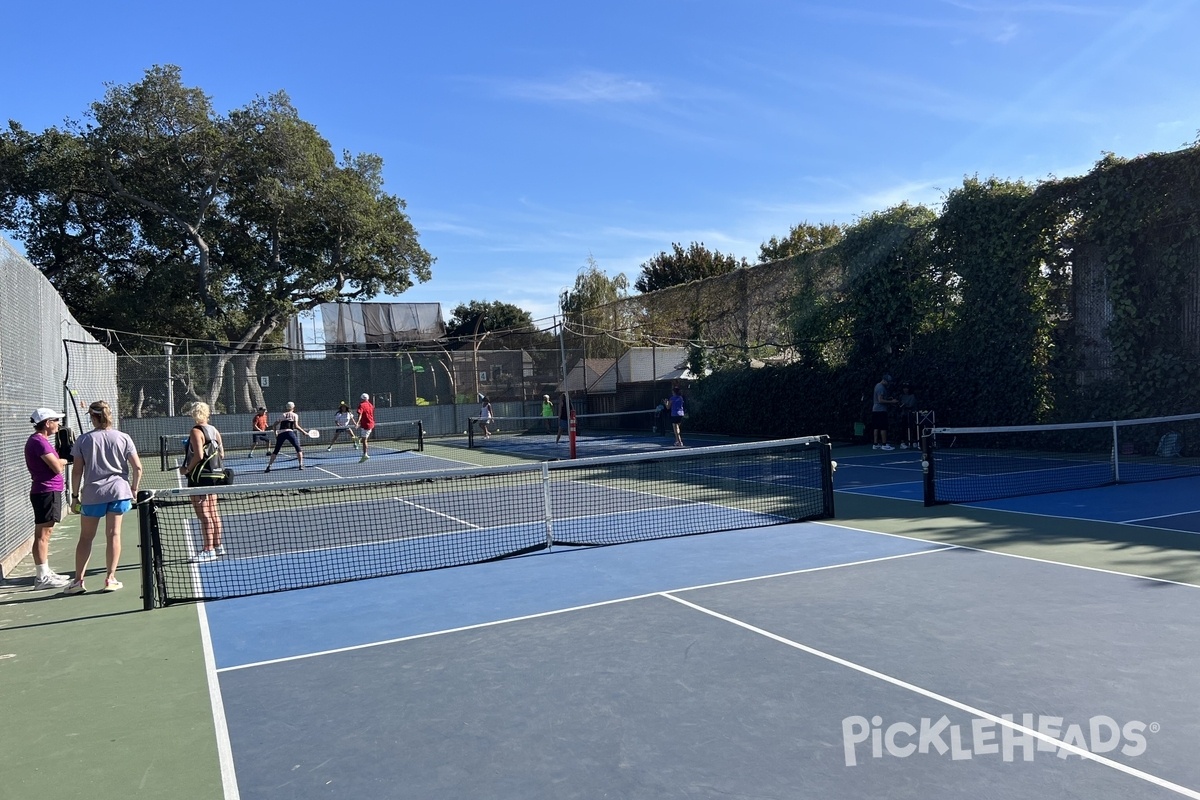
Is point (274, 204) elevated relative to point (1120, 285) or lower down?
elevated

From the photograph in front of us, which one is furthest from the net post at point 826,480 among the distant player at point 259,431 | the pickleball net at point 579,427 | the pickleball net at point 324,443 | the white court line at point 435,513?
the pickleball net at point 579,427

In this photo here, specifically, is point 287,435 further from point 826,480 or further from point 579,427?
point 579,427

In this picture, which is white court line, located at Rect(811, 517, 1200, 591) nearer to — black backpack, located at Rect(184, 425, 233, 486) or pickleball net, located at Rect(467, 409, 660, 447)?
black backpack, located at Rect(184, 425, 233, 486)

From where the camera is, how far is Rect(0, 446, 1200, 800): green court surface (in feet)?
13.3

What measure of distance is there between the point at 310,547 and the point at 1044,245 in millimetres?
16086

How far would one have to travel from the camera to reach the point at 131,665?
5.67 metres

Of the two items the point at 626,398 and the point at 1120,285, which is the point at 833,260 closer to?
the point at 1120,285

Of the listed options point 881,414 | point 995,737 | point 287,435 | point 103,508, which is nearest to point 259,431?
point 287,435

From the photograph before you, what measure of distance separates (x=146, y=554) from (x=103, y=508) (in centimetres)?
88

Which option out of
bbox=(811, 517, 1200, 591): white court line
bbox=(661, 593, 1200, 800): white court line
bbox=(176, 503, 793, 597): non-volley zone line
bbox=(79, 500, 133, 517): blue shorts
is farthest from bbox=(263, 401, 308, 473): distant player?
bbox=(661, 593, 1200, 800): white court line

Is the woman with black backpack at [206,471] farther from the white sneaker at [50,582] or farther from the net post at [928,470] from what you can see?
the net post at [928,470]

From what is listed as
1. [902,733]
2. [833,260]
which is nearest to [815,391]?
[833,260]

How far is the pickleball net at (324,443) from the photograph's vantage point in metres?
24.0

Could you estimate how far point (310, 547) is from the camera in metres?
9.52
